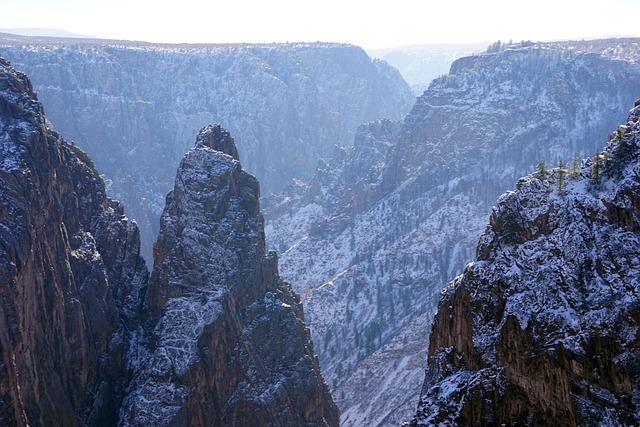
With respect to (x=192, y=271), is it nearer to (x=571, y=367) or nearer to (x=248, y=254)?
(x=248, y=254)

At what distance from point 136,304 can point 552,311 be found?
266ft

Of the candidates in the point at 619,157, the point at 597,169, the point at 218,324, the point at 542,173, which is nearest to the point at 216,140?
the point at 218,324

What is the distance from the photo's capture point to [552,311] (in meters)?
81.3

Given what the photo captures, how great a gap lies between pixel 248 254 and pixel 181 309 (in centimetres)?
1525

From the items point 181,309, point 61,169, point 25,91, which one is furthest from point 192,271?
point 25,91

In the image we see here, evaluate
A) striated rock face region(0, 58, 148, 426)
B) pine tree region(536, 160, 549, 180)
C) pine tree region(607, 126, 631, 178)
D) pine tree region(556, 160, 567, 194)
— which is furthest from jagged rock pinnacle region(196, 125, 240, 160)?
pine tree region(607, 126, 631, 178)

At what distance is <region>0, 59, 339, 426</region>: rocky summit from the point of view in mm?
117000

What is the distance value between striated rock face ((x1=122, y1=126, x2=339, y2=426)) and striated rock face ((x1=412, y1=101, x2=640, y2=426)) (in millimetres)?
52739

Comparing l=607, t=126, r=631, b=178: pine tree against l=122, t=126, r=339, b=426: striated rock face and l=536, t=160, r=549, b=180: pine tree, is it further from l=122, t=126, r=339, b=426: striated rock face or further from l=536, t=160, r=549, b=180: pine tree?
l=122, t=126, r=339, b=426: striated rock face

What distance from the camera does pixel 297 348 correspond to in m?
148

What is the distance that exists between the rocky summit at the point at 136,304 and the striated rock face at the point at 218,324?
20cm

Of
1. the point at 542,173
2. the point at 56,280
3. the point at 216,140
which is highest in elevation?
the point at 542,173

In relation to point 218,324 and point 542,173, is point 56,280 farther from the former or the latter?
point 542,173

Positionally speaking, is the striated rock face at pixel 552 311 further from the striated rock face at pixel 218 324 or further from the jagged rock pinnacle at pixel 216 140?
the jagged rock pinnacle at pixel 216 140
